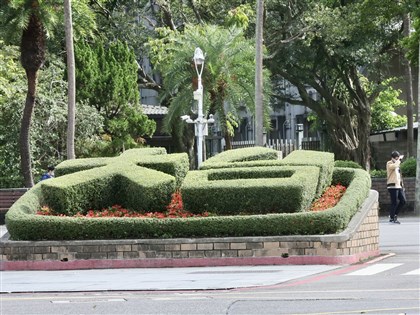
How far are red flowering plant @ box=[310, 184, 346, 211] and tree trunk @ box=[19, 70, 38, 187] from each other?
1603cm

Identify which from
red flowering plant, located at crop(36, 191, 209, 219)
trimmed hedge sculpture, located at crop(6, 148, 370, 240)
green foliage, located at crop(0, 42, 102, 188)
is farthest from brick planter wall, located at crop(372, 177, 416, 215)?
red flowering plant, located at crop(36, 191, 209, 219)

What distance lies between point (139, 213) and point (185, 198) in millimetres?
1109

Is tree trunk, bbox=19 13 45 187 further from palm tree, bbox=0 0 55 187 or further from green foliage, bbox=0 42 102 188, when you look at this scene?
green foliage, bbox=0 42 102 188

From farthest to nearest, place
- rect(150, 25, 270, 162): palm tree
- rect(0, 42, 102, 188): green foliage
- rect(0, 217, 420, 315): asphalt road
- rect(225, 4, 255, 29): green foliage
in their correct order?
rect(225, 4, 255, 29): green foliage → rect(150, 25, 270, 162): palm tree → rect(0, 42, 102, 188): green foliage → rect(0, 217, 420, 315): asphalt road

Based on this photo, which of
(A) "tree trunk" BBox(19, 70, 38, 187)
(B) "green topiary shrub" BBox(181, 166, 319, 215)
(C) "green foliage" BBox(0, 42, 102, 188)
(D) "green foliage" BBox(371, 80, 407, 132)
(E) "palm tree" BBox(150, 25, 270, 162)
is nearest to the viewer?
(B) "green topiary shrub" BBox(181, 166, 319, 215)

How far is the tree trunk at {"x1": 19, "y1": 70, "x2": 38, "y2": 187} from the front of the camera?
36719 millimetres

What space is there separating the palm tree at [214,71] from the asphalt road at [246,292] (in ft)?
82.7

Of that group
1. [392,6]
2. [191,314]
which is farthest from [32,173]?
[191,314]

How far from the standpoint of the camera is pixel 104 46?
48.3 m

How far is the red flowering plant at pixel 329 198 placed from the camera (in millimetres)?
20562

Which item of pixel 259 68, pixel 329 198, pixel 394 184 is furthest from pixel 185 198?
pixel 259 68

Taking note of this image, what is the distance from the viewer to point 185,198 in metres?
20.1

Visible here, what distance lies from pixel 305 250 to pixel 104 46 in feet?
102

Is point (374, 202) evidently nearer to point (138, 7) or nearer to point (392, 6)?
point (392, 6)
